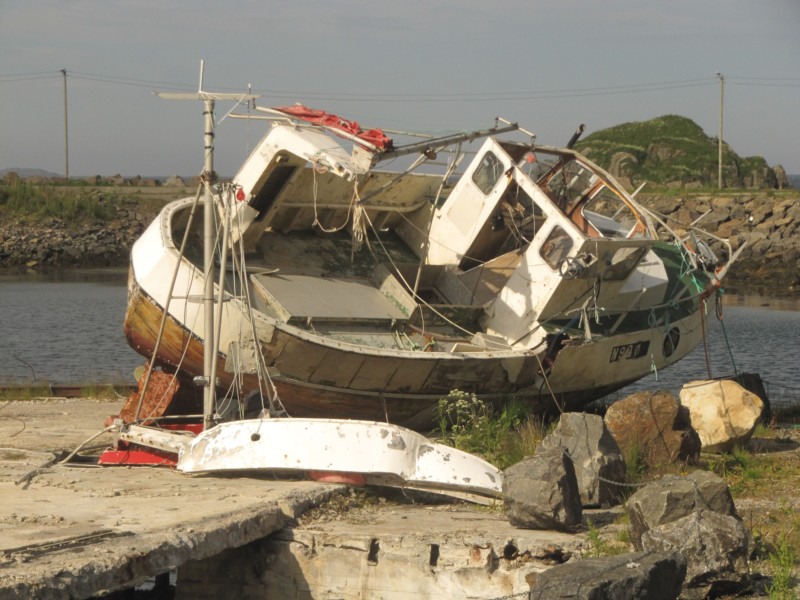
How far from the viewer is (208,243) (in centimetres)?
1163

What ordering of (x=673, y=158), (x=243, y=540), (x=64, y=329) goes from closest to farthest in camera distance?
1. (x=243, y=540)
2. (x=64, y=329)
3. (x=673, y=158)

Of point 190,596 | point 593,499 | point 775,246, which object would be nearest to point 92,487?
point 190,596

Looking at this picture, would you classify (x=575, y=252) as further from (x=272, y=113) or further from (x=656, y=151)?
(x=656, y=151)

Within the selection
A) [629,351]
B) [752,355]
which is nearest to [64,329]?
[752,355]

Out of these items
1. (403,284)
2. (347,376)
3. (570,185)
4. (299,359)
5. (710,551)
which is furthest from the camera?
(570,185)

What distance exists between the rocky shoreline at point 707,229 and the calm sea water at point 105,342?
3.50 meters

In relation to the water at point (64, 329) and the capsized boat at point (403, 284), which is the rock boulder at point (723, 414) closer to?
the capsized boat at point (403, 284)

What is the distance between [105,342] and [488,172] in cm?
1465

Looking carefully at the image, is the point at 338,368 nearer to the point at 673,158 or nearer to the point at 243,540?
the point at 243,540

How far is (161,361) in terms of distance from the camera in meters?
14.1

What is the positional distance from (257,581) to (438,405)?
4945 mm

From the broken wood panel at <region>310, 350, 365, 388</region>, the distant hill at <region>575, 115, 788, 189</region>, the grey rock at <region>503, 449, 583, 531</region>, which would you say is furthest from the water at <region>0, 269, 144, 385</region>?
the distant hill at <region>575, 115, 788, 189</region>

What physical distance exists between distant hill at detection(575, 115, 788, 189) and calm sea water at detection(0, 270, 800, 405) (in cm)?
2418

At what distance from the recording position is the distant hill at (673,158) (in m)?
61.4
